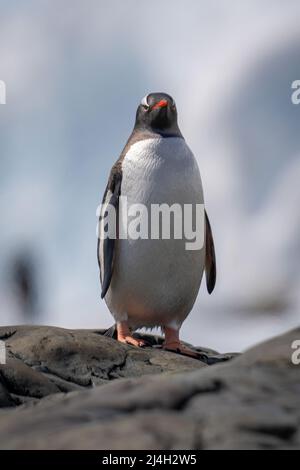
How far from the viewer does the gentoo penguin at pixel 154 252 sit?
8.65m

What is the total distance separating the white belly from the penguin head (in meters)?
0.25

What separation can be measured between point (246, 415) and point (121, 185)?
6.29 metres

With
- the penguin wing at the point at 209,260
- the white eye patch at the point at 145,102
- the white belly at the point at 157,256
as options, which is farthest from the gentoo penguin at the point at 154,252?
the penguin wing at the point at 209,260

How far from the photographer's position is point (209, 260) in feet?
32.6

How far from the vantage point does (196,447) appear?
2531 mm

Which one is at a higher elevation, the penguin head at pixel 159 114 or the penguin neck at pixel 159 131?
the penguin head at pixel 159 114

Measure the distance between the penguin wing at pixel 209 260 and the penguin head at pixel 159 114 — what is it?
1.19 m

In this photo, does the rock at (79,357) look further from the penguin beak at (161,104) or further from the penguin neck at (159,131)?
the penguin beak at (161,104)

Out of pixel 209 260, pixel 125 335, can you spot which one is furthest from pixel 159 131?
pixel 125 335

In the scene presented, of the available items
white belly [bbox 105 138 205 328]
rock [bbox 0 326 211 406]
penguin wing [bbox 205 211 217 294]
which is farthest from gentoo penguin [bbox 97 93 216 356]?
rock [bbox 0 326 211 406]

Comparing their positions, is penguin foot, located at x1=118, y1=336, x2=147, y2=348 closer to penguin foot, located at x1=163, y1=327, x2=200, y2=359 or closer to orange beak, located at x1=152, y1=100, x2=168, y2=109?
penguin foot, located at x1=163, y1=327, x2=200, y2=359

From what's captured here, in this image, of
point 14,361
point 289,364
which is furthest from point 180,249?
point 289,364

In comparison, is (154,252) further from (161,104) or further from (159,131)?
(161,104)
